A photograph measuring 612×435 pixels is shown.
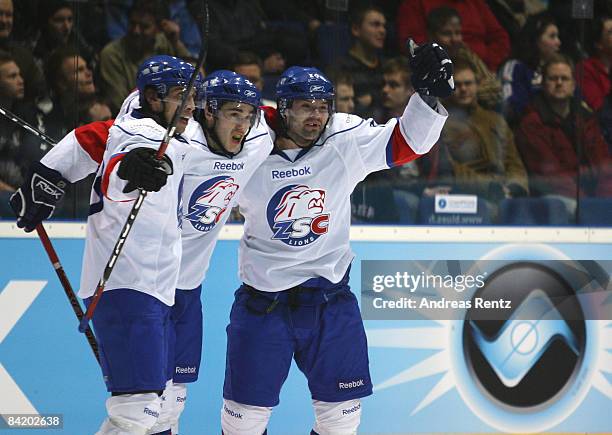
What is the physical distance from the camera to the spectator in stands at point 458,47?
4.29 metres

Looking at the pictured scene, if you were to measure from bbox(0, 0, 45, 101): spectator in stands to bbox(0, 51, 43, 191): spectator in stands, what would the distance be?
0.05 ft

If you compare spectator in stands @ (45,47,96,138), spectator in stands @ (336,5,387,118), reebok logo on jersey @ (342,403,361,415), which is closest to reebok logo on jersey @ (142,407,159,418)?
reebok logo on jersey @ (342,403,361,415)

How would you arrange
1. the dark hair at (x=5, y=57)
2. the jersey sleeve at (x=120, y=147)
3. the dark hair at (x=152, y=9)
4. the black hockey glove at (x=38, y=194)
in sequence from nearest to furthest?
the jersey sleeve at (x=120, y=147) < the black hockey glove at (x=38, y=194) < the dark hair at (x=5, y=57) < the dark hair at (x=152, y=9)

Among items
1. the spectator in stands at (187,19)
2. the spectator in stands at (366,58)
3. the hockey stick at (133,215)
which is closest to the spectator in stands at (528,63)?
the spectator in stands at (366,58)

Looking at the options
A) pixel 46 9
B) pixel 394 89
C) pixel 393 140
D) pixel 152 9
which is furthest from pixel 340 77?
pixel 46 9

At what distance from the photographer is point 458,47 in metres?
4.29

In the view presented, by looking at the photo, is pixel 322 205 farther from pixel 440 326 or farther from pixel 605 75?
pixel 605 75

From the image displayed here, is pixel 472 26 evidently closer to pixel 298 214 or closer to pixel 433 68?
pixel 433 68

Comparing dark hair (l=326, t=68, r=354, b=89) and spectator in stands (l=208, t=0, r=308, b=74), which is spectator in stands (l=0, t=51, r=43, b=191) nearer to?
spectator in stands (l=208, t=0, r=308, b=74)

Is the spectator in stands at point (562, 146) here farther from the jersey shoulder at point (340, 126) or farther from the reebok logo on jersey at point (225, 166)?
the reebok logo on jersey at point (225, 166)

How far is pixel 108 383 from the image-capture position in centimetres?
293

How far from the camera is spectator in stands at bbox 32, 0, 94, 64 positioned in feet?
13.2

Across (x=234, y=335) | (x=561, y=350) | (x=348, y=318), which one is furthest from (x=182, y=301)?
(x=561, y=350)

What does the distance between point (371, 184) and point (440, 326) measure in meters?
0.62
